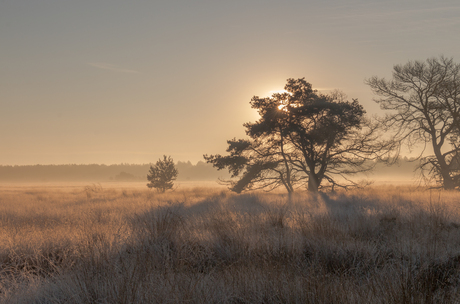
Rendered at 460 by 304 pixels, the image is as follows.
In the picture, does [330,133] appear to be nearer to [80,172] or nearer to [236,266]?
[236,266]

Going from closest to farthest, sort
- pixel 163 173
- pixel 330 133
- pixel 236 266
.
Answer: pixel 236 266 < pixel 330 133 < pixel 163 173

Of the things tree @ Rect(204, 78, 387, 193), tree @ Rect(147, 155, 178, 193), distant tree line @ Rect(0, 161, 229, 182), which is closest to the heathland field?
tree @ Rect(204, 78, 387, 193)

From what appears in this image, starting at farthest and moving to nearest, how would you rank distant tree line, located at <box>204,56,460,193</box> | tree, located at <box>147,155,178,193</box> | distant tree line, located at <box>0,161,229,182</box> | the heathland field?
distant tree line, located at <box>0,161,229,182</box>, tree, located at <box>147,155,178,193</box>, distant tree line, located at <box>204,56,460,193</box>, the heathland field

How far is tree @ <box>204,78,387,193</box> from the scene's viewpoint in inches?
700

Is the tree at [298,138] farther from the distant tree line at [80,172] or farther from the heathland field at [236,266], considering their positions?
the distant tree line at [80,172]

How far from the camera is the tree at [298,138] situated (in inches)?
700

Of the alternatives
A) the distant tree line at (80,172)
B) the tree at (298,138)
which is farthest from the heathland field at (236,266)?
the distant tree line at (80,172)

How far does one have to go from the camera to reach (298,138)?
59.8 feet

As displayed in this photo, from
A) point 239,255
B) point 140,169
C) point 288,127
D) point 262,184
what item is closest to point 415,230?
point 239,255

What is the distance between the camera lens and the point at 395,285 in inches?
126

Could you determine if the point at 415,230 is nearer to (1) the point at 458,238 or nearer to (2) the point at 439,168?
(1) the point at 458,238

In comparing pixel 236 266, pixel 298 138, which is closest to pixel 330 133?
pixel 298 138

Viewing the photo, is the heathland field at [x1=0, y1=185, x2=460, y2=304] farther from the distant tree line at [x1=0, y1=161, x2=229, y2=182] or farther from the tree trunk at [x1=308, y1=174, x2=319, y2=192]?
the distant tree line at [x1=0, y1=161, x2=229, y2=182]

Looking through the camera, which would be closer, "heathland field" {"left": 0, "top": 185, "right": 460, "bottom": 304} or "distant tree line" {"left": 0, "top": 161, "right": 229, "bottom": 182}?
"heathland field" {"left": 0, "top": 185, "right": 460, "bottom": 304}
